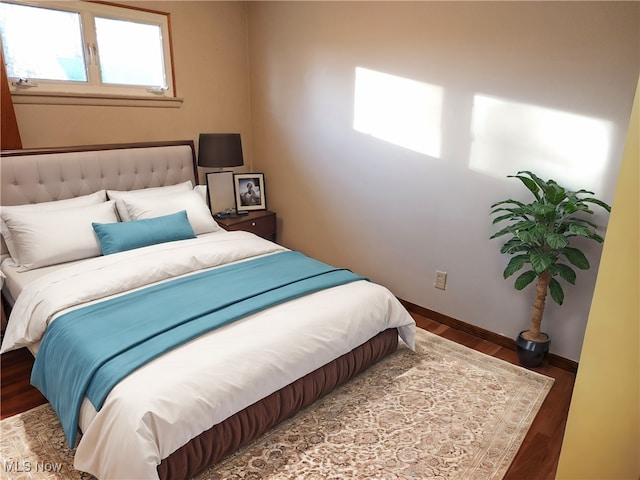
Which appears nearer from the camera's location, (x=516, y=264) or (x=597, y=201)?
(x=597, y=201)

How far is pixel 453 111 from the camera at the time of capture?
2770 millimetres

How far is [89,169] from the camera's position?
121 inches

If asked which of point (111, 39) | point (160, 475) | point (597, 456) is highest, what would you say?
point (111, 39)

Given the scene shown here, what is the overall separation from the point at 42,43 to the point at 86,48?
27cm

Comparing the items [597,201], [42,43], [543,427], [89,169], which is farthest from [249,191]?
[543,427]

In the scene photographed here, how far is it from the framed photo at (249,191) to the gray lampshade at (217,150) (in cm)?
34

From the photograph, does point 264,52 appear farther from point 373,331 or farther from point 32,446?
point 32,446

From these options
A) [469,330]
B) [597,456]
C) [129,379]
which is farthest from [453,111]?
[129,379]

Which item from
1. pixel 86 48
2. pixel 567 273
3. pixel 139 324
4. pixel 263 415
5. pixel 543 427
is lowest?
pixel 543 427

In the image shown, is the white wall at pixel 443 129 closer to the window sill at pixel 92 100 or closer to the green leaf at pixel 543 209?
the green leaf at pixel 543 209

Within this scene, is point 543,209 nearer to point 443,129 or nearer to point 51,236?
point 443,129

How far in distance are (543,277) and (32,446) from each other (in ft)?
8.77

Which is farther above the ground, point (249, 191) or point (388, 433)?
point (249, 191)

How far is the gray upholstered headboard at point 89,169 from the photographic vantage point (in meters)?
2.79
